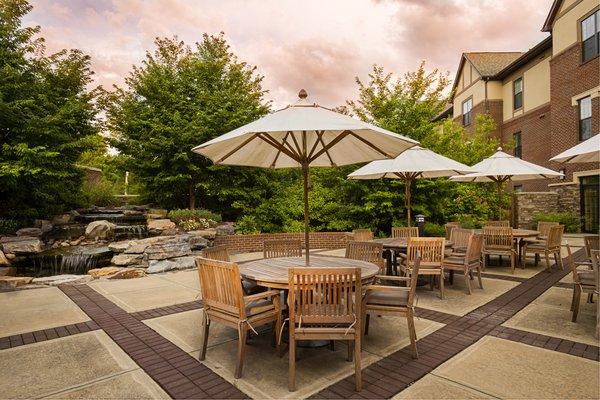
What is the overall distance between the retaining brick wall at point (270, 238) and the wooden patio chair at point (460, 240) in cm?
366

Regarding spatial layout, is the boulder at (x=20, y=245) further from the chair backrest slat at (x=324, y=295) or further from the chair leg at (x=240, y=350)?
the chair backrest slat at (x=324, y=295)

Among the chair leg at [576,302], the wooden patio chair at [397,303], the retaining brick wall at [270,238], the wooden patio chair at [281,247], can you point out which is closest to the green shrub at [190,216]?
the retaining brick wall at [270,238]

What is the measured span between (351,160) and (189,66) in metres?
11.9

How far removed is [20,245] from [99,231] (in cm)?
219

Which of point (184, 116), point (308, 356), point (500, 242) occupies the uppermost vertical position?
point (184, 116)

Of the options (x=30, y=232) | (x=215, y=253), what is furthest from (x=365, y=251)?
(x=30, y=232)

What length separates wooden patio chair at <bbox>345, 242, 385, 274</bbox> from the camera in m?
5.57

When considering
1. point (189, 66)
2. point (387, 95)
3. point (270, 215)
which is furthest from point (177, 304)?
point (189, 66)

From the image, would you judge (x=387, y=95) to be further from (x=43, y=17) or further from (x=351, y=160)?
(x=43, y=17)

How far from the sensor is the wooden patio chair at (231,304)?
3.40 m

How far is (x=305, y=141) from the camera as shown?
4539mm

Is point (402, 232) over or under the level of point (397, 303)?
over

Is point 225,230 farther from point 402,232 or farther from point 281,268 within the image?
point 281,268

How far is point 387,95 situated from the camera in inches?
536
